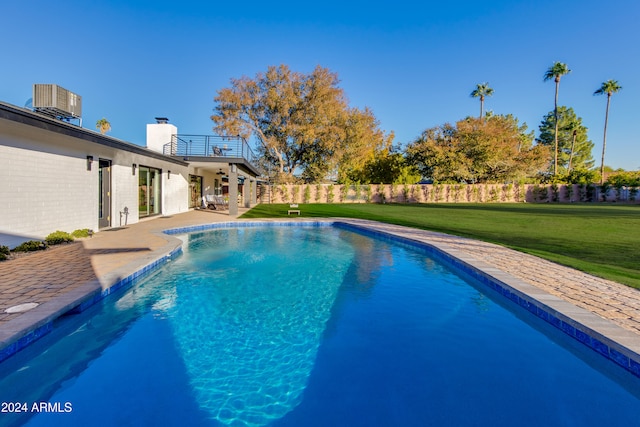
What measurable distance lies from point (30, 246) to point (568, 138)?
69.5m

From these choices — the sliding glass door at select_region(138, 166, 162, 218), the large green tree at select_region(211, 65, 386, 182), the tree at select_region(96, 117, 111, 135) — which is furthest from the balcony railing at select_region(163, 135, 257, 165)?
the tree at select_region(96, 117, 111, 135)

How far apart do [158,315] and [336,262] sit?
4.25m

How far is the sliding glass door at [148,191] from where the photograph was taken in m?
13.2

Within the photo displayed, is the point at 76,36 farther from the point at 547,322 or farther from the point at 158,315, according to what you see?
the point at 547,322

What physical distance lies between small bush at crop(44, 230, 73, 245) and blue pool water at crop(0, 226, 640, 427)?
3.90 meters

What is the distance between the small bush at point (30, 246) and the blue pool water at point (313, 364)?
132 inches

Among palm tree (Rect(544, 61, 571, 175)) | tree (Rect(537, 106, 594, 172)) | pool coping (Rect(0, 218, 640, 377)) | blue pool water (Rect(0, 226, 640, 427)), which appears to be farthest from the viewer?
tree (Rect(537, 106, 594, 172))

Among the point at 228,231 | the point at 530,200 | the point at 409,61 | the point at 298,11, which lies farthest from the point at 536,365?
the point at 530,200

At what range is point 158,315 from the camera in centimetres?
468

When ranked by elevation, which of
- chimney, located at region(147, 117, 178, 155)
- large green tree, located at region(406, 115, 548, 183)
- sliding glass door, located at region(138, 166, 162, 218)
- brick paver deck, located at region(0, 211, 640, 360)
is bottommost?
brick paver deck, located at region(0, 211, 640, 360)

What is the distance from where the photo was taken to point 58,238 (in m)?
7.93

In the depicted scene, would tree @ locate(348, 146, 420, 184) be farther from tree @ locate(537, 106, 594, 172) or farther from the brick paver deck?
tree @ locate(537, 106, 594, 172)

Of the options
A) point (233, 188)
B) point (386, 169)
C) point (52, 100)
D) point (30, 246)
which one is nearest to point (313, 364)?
point (30, 246)

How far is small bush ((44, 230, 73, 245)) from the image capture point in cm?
778
